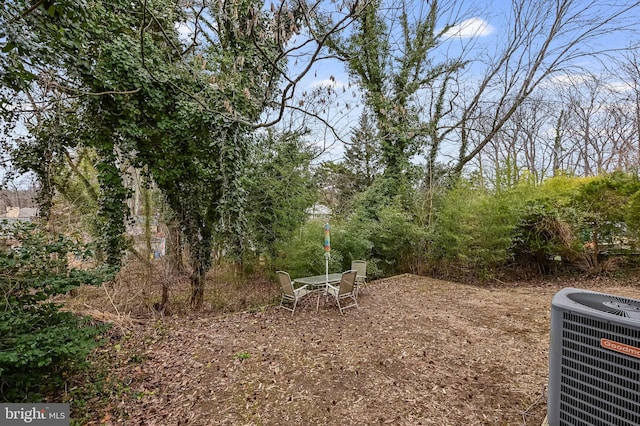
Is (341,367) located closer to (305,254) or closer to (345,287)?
(345,287)

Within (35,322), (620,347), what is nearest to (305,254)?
(35,322)

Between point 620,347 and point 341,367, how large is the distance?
2.49 metres

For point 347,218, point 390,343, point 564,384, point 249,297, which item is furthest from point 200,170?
point 564,384

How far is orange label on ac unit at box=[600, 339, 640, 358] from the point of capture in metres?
1.15

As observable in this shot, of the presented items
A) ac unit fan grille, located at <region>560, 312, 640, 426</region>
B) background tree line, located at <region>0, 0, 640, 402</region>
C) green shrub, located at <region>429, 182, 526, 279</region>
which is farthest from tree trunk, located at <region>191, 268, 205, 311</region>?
ac unit fan grille, located at <region>560, 312, 640, 426</region>

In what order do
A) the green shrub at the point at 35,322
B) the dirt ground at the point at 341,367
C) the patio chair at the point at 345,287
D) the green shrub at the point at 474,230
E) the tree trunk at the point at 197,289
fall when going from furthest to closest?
the green shrub at the point at 474,230
the tree trunk at the point at 197,289
the patio chair at the point at 345,287
the dirt ground at the point at 341,367
the green shrub at the point at 35,322

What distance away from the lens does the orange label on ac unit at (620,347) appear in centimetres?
115

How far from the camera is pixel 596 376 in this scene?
1295mm

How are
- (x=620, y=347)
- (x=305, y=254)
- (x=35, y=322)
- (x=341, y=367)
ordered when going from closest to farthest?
1. (x=620, y=347)
2. (x=35, y=322)
3. (x=341, y=367)
4. (x=305, y=254)

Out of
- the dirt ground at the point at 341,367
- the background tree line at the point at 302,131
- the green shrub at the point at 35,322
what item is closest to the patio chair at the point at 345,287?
the dirt ground at the point at 341,367

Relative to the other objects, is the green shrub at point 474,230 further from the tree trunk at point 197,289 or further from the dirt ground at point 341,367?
the tree trunk at point 197,289

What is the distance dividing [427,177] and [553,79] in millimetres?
4687

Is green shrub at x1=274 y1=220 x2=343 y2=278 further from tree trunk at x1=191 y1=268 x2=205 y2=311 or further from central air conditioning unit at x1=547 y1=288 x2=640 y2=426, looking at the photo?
central air conditioning unit at x1=547 y1=288 x2=640 y2=426

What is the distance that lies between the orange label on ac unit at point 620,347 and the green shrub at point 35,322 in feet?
10.9
